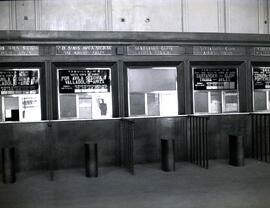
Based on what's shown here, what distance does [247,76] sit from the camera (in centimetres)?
1004

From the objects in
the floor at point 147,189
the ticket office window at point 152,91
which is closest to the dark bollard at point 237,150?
the floor at point 147,189

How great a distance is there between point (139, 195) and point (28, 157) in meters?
3.93

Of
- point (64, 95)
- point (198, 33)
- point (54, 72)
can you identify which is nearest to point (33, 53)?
point (54, 72)

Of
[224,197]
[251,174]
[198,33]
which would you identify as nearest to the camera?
[224,197]

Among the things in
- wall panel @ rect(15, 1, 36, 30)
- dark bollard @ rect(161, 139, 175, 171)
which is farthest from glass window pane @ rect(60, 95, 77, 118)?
dark bollard @ rect(161, 139, 175, 171)

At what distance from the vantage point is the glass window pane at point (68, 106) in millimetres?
9078

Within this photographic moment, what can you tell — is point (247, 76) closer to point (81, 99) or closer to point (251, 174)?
point (251, 174)

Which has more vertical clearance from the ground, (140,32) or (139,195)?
(140,32)

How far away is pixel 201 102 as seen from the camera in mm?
9875

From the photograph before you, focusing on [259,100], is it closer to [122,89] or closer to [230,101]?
[230,101]

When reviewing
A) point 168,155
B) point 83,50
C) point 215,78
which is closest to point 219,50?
point 215,78

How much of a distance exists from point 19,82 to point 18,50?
2.79 feet

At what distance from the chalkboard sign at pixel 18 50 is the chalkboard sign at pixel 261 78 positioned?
6.51 m

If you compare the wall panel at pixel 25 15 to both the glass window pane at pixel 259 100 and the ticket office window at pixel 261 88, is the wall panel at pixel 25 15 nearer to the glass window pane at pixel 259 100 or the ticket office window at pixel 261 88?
the ticket office window at pixel 261 88
